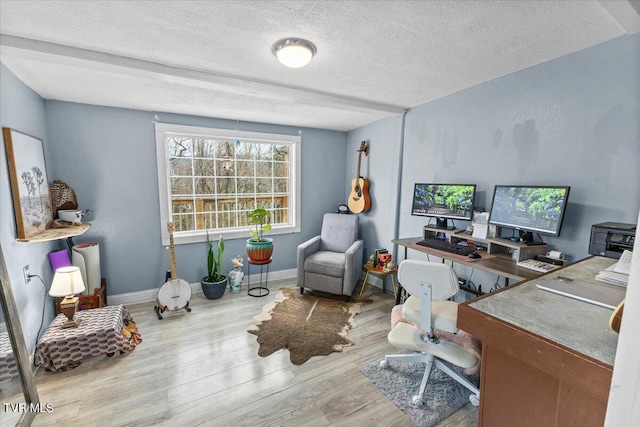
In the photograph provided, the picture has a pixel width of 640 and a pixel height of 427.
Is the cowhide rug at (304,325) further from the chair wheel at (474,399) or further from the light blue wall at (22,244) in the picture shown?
the light blue wall at (22,244)

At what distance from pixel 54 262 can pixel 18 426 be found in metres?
1.39

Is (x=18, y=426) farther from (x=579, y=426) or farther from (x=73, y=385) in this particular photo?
(x=579, y=426)

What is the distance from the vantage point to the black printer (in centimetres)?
145

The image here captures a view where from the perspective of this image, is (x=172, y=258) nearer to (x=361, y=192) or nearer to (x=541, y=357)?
(x=361, y=192)

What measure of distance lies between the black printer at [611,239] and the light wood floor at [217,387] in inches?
46.4

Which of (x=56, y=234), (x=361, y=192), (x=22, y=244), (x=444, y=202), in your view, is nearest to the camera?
(x=22, y=244)

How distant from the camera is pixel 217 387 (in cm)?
181

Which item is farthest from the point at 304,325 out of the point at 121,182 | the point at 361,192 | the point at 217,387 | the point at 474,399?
the point at 121,182

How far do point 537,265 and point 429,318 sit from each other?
830 millimetres

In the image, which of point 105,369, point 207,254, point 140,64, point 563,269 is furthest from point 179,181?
point 563,269

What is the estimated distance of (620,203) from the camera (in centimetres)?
161

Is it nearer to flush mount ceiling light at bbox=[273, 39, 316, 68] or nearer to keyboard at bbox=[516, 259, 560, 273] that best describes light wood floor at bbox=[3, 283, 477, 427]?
keyboard at bbox=[516, 259, 560, 273]

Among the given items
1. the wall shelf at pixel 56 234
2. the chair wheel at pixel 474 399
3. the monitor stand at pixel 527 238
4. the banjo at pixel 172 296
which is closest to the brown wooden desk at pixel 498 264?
the monitor stand at pixel 527 238

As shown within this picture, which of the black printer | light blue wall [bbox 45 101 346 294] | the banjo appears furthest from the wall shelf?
the black printer
